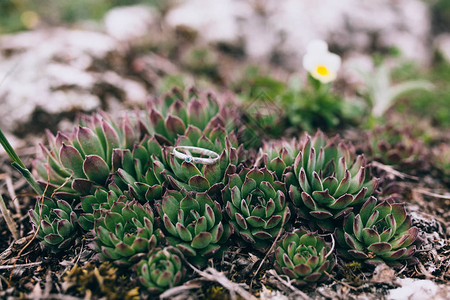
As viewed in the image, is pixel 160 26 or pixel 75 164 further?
pixel 160 26

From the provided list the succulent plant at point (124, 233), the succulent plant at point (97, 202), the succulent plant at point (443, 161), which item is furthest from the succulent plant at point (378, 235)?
the succulent plant at point (97, 202)

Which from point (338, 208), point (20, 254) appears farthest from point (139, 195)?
point (338, 208)

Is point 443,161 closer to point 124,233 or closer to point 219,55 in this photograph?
point 124,233

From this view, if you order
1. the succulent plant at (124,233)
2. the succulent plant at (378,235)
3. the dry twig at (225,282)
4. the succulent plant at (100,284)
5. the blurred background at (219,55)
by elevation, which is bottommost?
the succulent plant at (100,284)

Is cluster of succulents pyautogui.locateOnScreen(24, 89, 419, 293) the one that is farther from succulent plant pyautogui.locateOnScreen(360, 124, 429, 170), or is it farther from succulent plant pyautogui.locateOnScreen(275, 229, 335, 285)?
succulent plant pyautogui.locateOnScreen(360, 124, 429, 170)

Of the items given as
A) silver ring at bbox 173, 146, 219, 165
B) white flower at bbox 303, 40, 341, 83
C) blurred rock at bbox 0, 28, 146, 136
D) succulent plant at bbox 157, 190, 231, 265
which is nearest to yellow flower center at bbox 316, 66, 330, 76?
white flower at bbox 303, 40, 341, 83

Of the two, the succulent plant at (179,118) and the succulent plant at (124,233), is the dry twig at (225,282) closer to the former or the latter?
the succulent plant at (124,233)

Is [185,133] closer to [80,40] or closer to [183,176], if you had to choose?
[183,176]
